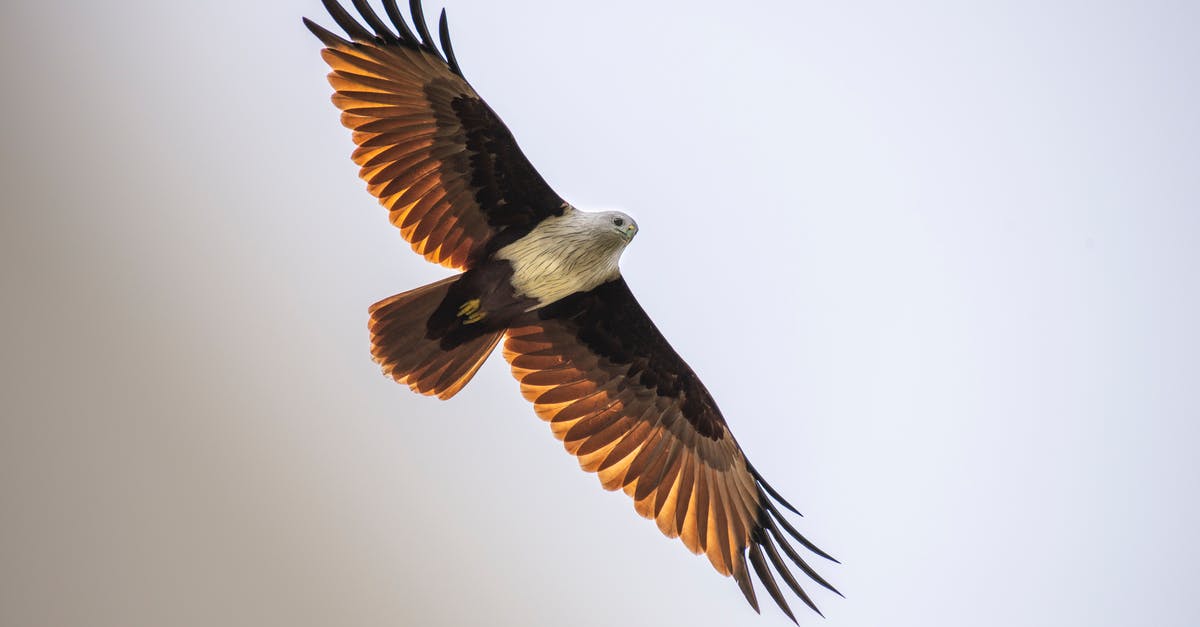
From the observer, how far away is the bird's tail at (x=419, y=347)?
230 centimetres

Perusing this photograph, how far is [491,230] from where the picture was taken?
245 centimetres

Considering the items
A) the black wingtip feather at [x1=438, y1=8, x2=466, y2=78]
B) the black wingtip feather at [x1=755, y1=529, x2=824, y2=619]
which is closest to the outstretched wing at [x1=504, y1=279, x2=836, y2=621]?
the black wingtip feather at [x1=755, y1=529, x2=824, y2=619]

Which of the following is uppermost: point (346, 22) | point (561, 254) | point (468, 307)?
point (346, 22)

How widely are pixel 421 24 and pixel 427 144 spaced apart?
0.29 metres

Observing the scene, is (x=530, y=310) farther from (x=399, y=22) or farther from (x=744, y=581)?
(x=744, y=581)

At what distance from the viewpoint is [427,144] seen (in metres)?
2.34

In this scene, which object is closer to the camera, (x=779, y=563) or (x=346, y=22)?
(x=346, y=22)

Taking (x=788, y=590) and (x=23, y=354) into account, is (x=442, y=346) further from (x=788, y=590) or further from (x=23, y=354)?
(x=788, y=590)

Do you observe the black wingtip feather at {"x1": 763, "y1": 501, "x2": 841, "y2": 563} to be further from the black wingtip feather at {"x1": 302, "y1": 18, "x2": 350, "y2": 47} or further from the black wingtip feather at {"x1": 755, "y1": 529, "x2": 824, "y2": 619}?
the black wingtip feather at {"x1": 302, "y1": 18, "x2": 350, "y2": 47}

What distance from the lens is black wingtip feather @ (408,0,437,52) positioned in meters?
2.14

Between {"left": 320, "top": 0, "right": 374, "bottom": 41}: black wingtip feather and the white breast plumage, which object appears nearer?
{"left": 320, "top": 0, "right": 374, "bottom": 41}: black wingtip feather

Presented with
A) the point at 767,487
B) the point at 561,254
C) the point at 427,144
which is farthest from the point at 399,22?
the point at 767,487

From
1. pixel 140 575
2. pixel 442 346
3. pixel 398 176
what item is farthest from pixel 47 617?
pixel 398 176

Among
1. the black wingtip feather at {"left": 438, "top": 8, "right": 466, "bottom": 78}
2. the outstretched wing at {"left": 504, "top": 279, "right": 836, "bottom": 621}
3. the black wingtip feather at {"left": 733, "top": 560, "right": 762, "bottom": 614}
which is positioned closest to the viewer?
the black wingtip feather at {"left": 438, "top": 8, "right": 466, "bottom": 78}
